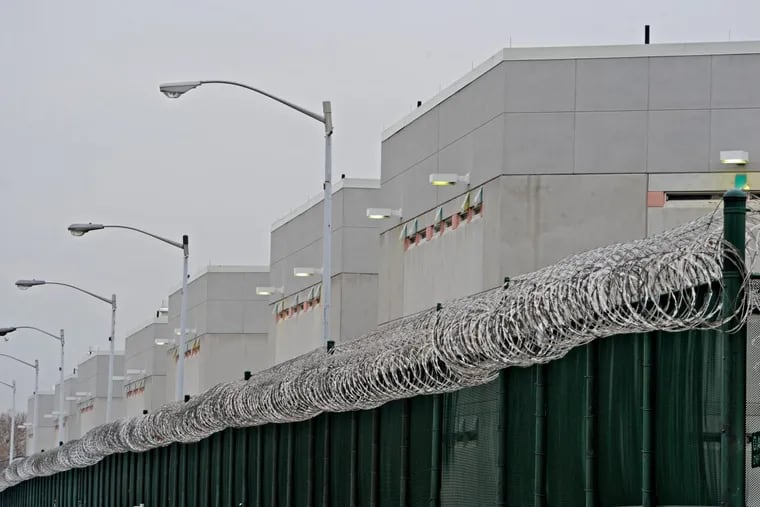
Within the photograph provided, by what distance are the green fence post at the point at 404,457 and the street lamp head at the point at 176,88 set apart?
A: 14.0 m

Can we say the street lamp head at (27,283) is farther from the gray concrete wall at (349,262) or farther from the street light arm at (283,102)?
the street light arm at (283,102)

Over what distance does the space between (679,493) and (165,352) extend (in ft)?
308

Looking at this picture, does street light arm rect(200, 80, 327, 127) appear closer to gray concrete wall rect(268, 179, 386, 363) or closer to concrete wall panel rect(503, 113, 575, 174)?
concrete wall panel rect(503, 113, 575, 174)

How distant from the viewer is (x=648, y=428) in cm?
1038

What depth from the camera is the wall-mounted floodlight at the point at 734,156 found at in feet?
119

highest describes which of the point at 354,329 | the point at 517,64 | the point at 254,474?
the point at 517,64

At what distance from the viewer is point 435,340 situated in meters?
12.9

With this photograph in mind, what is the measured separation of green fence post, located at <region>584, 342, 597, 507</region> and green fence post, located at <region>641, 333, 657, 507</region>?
0.81 meters

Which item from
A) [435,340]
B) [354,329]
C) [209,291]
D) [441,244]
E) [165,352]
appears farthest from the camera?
[165,352]

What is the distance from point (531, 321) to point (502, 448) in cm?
265

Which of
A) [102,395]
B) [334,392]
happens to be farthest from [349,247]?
[102,395]

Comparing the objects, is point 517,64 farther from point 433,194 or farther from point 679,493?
point 679,493

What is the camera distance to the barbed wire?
9.12 m

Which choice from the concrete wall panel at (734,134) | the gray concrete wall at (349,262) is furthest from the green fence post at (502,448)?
the gray concrete wall at (349,262)
